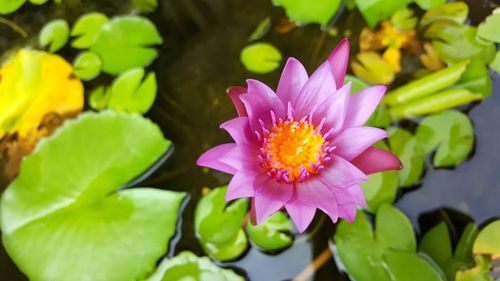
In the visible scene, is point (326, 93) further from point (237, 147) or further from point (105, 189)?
point (105, 189)

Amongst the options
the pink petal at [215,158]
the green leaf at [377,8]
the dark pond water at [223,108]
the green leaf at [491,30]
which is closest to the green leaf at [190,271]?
the dark pond water at [223,108]

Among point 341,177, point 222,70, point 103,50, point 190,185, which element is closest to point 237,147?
point 341,177

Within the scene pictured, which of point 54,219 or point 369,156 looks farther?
point 54,219

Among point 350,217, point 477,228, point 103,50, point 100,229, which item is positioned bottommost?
point 477,228

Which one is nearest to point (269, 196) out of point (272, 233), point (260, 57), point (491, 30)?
point (272, 233)

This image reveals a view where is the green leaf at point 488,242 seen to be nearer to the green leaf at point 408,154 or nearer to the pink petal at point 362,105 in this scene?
the green leaf at point 408,154

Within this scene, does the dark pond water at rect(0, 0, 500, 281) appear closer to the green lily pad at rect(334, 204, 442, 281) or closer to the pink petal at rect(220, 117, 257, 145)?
the green lily pad at rect(334, 204, 442, 281)

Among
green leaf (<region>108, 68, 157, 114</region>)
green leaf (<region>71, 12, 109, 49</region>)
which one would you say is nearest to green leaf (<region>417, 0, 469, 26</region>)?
green leaf (<region>108, 68, 157, 114</region>)
